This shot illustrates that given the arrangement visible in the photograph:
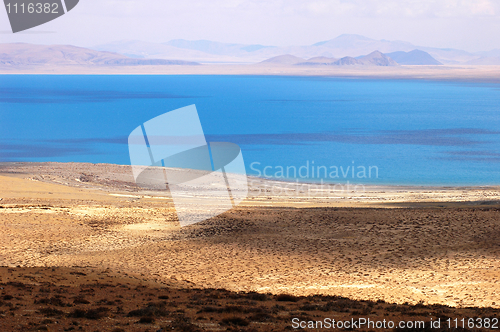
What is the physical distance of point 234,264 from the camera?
13.8 m

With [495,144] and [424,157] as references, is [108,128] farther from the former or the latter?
[495,144]

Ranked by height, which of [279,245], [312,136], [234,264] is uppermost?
[234,264]

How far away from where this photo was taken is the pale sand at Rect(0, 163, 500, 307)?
39.2 ft

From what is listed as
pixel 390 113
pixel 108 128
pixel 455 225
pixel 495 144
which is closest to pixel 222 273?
pixel 455 225

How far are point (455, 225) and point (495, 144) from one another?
4214cm

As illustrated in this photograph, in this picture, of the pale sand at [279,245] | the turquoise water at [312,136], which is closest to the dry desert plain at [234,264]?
the pale sand at [279,245]

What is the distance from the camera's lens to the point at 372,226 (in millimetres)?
17234

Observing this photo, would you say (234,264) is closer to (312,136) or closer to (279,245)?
(279,245)

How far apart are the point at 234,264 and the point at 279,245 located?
227 centimetres

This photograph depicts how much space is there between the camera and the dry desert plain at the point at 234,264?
8.59 m

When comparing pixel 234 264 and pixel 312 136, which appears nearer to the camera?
pixel 234 264

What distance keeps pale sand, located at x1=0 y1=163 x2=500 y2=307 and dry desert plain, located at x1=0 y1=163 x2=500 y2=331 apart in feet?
0.16

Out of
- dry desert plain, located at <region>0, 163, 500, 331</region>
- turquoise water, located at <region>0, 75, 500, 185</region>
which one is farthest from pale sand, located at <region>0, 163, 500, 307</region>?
turquoise water, located at <region>0, 75, 500, 185</region>

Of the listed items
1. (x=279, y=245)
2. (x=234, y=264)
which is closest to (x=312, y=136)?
(x=279, y=245)
